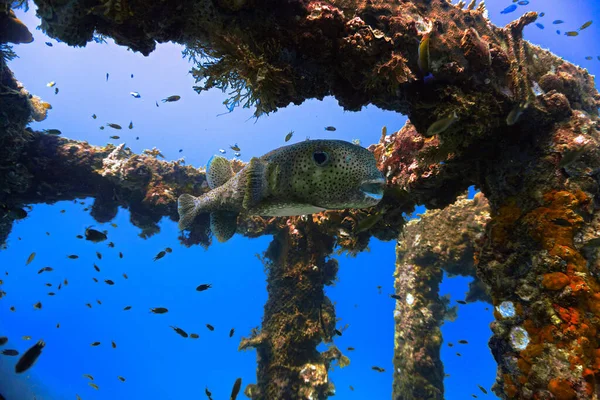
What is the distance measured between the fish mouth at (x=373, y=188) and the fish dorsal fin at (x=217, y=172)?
284cm

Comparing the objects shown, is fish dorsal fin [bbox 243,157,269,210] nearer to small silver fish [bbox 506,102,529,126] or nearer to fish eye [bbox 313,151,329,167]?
fish eye [bbox 313,151,329,167]

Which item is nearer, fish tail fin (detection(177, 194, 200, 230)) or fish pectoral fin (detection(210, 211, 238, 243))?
fish pectoral fin (detection(210, 211, 238, 243))

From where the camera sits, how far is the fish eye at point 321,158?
2697mm

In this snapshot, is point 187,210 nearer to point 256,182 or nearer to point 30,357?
point 256,182

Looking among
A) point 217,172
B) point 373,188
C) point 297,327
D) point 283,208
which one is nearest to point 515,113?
point 373,188

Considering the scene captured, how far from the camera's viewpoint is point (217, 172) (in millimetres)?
4836

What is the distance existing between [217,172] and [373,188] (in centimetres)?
302

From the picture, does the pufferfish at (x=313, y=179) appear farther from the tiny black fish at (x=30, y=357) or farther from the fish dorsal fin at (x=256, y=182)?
the tiny black fish at (x=30, y=357)

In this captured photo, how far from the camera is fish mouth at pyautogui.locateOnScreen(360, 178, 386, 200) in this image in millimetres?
2602

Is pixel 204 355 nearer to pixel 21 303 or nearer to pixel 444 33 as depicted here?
pixel 21 303

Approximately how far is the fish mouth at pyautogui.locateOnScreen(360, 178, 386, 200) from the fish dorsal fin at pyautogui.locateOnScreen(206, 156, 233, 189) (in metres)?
2.84

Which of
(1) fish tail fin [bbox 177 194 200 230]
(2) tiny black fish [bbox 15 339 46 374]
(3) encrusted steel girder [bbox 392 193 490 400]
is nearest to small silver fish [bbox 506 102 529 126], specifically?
(1) fish tail fin [bbox 177 194 200 230]

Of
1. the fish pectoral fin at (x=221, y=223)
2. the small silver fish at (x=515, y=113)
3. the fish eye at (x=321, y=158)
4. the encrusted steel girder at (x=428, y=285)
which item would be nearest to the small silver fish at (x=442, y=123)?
the small silver fish at (x=515, y=113)

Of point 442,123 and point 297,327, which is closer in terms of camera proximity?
point 442,123
